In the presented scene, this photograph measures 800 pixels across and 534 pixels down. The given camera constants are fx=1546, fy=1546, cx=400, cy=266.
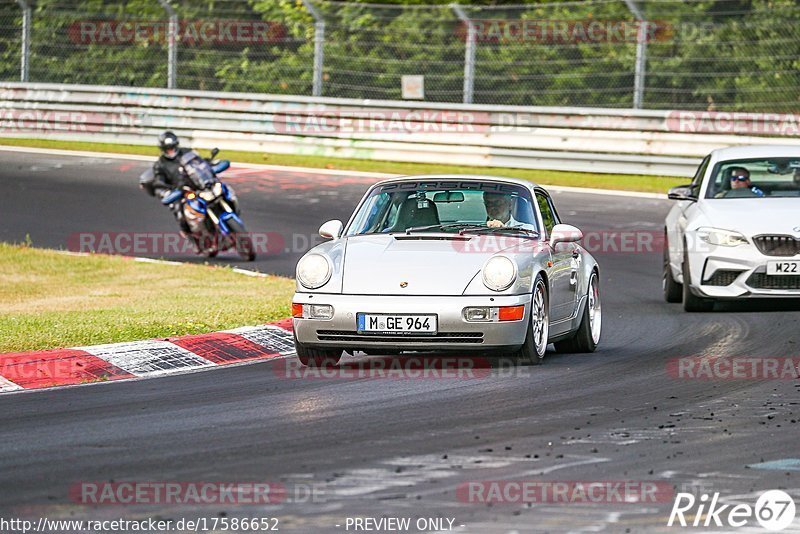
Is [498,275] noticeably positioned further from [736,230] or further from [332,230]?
[736,230]

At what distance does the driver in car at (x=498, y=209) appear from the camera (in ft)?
33.9

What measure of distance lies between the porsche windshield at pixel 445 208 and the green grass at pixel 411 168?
43.3 feet

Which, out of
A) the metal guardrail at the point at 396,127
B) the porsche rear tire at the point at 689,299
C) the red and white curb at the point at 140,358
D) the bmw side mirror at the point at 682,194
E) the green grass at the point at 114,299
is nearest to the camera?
the red and white curb at the point at 140,358

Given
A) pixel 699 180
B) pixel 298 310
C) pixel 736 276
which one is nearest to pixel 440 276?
pixel 298 310

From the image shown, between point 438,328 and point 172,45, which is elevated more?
point 172,45

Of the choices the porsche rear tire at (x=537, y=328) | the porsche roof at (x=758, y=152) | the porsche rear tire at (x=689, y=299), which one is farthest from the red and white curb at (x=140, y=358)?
the porsche roof at (x=758, y=152)

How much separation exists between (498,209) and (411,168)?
1536cm

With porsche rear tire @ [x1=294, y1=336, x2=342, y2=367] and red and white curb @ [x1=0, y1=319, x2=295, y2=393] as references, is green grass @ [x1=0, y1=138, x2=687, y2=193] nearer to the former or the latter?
red and white curb @ [x1=0, y1=319, x2=295, y2=393]

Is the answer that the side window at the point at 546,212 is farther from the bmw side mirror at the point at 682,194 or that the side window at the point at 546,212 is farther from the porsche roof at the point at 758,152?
the porsche roof at the point at 758,152

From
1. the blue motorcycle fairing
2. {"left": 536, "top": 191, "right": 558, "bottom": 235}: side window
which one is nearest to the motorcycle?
the blue motorcycle fairing

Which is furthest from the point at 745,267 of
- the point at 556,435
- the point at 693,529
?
the point at 693,529

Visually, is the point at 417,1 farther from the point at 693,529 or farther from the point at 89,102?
the point at 693,529

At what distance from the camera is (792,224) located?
41.2ft

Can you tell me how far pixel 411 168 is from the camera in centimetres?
2572
